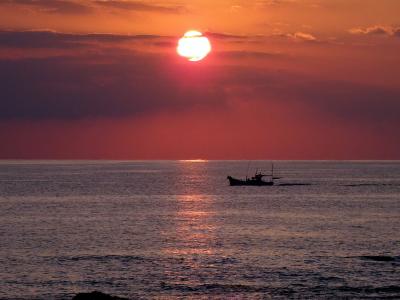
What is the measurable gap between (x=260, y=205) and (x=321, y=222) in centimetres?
4200

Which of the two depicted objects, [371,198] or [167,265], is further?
[371,198]

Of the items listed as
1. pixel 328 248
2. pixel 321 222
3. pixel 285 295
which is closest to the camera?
pixel 285 295

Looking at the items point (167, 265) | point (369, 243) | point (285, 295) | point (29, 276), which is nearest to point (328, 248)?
point (369, 243)

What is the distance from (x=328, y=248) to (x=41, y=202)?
333 ft

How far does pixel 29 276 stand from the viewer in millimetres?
71375

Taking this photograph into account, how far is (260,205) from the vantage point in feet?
543

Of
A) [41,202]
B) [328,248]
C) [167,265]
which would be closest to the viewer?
[167,265]

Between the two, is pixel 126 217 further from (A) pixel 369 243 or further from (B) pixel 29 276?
(B) pixel 29 276

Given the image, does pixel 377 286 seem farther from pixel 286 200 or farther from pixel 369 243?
pixel 286 200

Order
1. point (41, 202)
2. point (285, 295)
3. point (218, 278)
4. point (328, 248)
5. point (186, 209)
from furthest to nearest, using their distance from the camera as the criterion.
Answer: point (41, 202)
point (186, 209)
point (328, 248)
point (218, 278)
point (285, 295)

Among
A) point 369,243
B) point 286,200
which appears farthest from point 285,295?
point 286,200

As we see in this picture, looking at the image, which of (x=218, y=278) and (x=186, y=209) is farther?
(x=186, y=209)

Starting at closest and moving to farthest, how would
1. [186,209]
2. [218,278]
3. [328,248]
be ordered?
[218,278] < [328,248] < [186,209]

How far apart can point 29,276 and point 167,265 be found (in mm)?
14259
